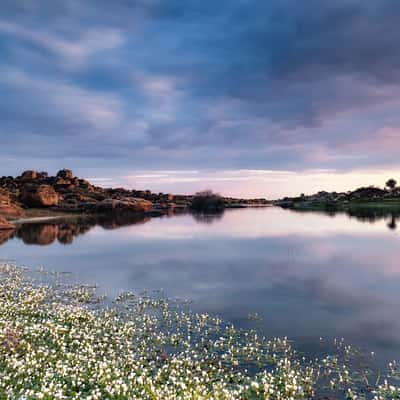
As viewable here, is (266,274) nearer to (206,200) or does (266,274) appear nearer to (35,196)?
(35,196)

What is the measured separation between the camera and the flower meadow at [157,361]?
10.0 meters

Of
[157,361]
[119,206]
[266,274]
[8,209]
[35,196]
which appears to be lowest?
[266,274]

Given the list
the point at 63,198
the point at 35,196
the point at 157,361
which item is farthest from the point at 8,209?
the point at 157,361

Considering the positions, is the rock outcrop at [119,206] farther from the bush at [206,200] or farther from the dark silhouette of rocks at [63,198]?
the bush at [206,200]

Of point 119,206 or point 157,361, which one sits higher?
point 119,206

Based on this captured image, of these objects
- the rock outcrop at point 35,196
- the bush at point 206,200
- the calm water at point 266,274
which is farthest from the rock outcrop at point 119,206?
the calm water at point 266,274

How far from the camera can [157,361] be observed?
12664 mm

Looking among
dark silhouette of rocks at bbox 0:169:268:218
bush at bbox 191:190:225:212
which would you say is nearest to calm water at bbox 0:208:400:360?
dark silhouette of rocks at bbox 0:169:268:218

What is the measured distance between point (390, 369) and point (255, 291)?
37.4 feet

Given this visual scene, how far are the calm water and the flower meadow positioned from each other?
5.73 feet

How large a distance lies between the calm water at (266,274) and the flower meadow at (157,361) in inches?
68.7

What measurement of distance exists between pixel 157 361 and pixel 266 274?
17246 mm

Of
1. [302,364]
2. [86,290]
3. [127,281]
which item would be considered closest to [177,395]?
[302,364]

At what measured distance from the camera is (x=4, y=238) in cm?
4997
